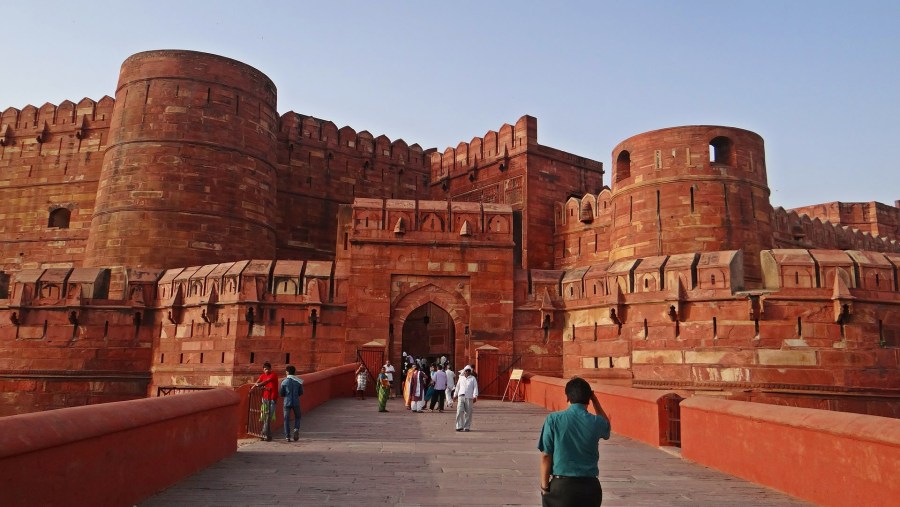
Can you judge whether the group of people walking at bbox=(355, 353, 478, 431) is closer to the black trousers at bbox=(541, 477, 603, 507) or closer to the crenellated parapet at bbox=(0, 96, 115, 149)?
the black trousers at bbox=(541, 477, 603, 507)

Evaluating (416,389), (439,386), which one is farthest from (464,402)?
(439,386)

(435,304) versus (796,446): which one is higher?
(435,304)

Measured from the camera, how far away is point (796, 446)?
527 centimetres

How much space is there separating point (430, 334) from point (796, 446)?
19.3 metres

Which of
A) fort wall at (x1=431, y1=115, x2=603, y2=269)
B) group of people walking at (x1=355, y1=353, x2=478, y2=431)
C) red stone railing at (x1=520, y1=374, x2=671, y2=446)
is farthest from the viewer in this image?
fort wall at (x1=431, y1=115, x2=603, y2=269)

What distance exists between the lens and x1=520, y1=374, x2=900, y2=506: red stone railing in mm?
4301

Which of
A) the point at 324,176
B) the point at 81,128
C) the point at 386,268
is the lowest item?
the point at 386,268

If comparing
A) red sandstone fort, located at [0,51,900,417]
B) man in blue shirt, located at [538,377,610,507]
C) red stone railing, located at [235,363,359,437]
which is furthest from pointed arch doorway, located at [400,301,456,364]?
man in blue shirt, located at [538,377,610,507]

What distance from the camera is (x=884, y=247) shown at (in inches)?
1182

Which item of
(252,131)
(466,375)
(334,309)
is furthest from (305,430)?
(252,131)

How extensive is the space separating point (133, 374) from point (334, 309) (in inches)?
224

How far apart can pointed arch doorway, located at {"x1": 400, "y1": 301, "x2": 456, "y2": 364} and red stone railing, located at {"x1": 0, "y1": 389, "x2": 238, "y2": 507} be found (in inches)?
669

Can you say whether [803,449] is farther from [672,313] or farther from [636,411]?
[672,313]

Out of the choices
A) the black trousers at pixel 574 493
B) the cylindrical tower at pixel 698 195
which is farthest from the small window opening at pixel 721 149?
the black trousers at pixel 574 493
